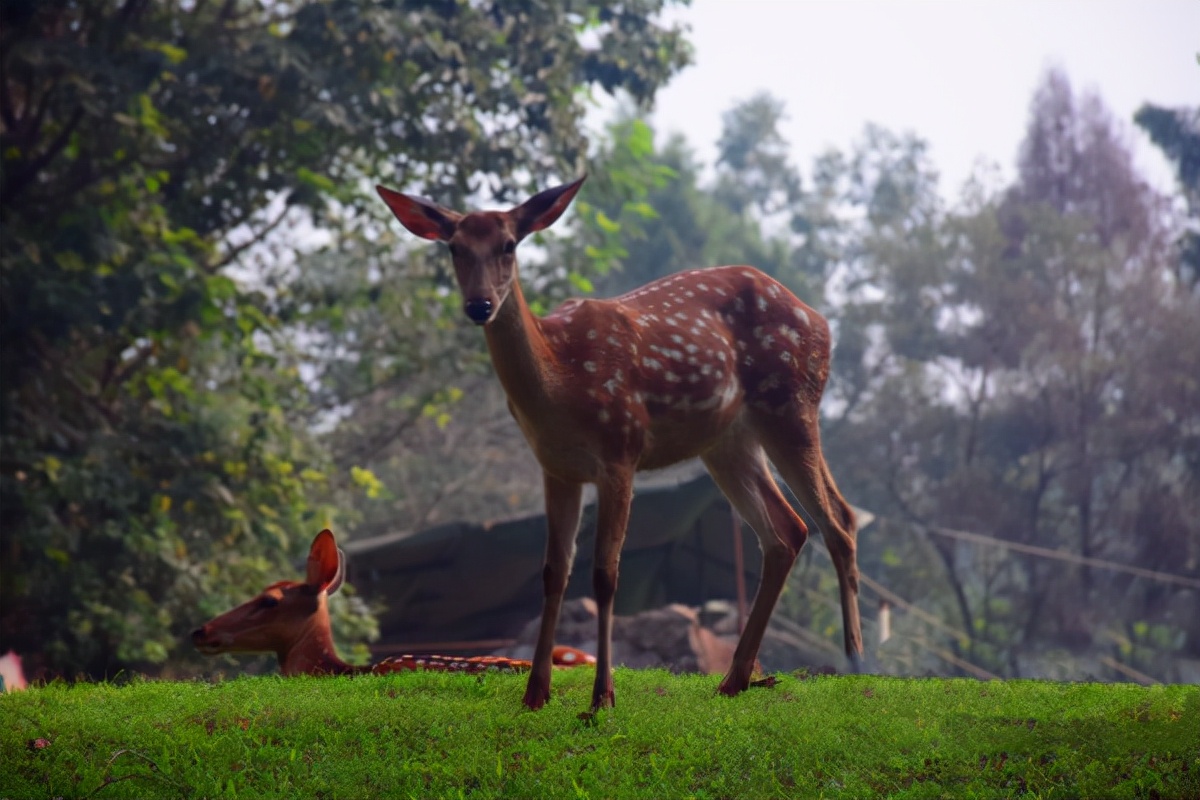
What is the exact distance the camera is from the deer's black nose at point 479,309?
452 centimetres

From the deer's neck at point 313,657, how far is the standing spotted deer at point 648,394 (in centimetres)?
148

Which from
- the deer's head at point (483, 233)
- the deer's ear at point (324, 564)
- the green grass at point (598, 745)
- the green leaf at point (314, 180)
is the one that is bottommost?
the green grass at point (598, 745)

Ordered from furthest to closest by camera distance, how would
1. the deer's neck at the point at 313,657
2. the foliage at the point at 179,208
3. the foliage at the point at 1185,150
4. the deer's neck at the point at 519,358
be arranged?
the foliage at the point at 1185,150
the foliage at the point at 179,208
the deer's neck at the point at 313,657
the deer's neck at the point at 519,358

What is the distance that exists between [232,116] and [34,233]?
5.91ft

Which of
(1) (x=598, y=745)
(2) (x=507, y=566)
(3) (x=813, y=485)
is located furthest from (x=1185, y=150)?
(1) (x=598, y=745)

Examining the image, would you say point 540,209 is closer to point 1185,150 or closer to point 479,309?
point 479,309

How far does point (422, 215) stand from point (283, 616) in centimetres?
218

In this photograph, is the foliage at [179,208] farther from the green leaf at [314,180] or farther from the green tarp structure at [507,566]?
the green tarp structure at [507,566]

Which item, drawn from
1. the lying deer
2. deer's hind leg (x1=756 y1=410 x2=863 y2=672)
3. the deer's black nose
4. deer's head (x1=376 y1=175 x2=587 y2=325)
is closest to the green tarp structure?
the lying deer

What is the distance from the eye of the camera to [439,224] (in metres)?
4.93

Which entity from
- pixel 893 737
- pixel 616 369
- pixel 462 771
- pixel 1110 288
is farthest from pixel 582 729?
pixel 1110 288

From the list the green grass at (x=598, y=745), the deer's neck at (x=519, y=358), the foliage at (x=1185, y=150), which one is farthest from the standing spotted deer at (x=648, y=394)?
the foliage at (x=1185, y=150)

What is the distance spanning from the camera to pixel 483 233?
15.5 feet

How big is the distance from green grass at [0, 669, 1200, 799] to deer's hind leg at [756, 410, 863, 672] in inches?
16.9
